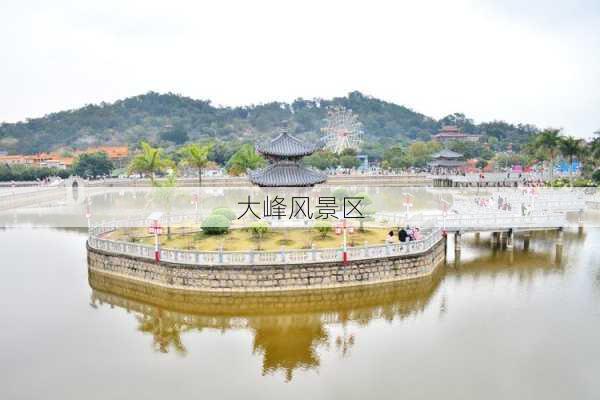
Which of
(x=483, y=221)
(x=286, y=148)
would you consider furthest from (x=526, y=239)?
(x=286, y=148)

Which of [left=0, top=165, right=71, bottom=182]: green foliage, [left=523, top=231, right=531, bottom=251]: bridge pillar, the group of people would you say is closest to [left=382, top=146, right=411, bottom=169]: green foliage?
[left=523, top=231, right=531, bottom=251]: bridge pillar

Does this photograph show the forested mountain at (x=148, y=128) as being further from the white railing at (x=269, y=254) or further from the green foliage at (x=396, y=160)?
the white railing at (x=269, y=254)

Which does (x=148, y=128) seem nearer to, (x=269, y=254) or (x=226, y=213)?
(x=226, y=213)

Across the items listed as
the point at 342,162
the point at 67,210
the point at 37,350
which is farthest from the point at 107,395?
the point at 342,162

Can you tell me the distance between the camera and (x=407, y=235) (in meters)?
28.3

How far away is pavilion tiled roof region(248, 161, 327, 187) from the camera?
3334 centimetres

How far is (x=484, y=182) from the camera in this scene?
8044 cm

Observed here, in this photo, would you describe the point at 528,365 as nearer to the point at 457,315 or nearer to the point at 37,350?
the point at 457,315

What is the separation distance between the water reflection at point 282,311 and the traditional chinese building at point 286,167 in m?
10.0

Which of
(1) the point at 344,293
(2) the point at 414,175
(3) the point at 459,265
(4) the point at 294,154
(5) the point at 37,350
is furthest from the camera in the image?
(2) the point at 414,175

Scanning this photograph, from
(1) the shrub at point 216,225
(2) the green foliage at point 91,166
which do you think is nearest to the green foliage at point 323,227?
(1) the shrub at point 216,225

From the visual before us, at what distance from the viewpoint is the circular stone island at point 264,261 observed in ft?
82.5

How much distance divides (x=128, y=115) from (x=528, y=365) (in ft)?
620

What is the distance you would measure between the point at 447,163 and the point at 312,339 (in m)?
77.1
